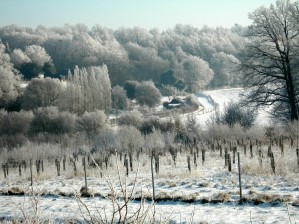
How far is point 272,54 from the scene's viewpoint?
2098 centimetres

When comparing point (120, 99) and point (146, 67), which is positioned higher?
point (146, 67)

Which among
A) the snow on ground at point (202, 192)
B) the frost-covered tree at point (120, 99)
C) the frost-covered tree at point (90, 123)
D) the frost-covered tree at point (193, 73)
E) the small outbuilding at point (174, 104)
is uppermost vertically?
the frost-covered tree at point (193, 73)

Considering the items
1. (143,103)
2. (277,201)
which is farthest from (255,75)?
(143,103)

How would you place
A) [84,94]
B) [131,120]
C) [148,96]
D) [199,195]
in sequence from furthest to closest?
[148,96] < [84,94] < [131,120] < [199,195]

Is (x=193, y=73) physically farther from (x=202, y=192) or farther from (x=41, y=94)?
(x=202, y=192)

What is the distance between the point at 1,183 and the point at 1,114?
2118cm

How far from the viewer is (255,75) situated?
69.4 feet

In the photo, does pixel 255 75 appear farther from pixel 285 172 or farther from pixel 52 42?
pixel 52 42

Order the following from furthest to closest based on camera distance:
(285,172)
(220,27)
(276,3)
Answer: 1. (220,27)
2. (276,3)
3. (285,172)

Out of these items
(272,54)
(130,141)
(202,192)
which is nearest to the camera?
(202,192)

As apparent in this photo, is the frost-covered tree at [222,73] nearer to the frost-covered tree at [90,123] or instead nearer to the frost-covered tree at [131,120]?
the frost-covered tree at [131,120]

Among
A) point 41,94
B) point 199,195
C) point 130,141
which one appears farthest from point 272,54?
point 41,94

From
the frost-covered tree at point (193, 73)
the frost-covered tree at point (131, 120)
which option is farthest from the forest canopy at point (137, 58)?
the frost-covered tree at point (131, 120)

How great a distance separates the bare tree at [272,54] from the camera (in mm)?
20547
